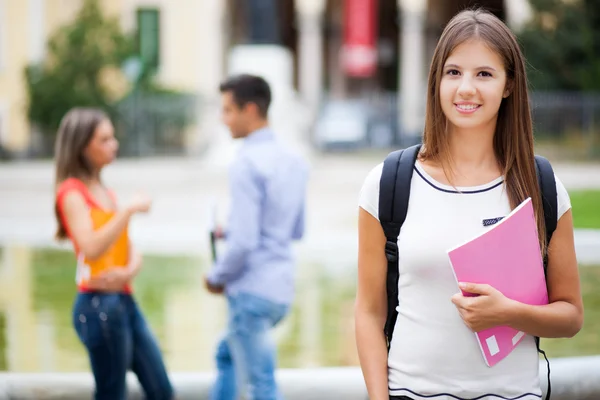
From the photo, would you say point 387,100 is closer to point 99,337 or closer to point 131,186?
point 131,186

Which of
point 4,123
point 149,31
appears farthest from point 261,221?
point 149,31

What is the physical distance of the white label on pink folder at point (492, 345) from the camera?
219 centimetres

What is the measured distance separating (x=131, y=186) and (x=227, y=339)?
16383mm

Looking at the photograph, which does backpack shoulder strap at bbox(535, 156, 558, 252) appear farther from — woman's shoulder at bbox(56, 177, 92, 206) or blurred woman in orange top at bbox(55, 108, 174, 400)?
woman's shoulder at bbox(56, 177, 92, 206)

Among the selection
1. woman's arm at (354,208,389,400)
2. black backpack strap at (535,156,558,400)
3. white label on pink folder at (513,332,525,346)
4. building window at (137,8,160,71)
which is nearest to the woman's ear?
black backpack strap at (535,156,558,400)

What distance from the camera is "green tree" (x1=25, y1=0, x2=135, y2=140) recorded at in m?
30.1

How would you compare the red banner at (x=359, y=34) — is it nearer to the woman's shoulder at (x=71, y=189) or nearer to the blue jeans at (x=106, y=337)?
the woman's shoulder at (x=71, y=189)

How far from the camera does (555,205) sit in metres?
2.32

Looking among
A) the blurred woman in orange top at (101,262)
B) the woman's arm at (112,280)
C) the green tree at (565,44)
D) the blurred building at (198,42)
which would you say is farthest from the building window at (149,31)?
the woman's arm at (112,280)

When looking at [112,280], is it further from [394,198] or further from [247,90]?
[394,198]

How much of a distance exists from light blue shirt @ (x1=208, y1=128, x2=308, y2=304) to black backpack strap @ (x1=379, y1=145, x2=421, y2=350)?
1.64 m

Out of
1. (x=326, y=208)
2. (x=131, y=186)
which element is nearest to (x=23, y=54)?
(x=131, y=186)

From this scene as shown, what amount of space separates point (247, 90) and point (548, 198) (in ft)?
6.93

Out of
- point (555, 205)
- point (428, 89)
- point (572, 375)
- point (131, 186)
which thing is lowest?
point (131, 186)
